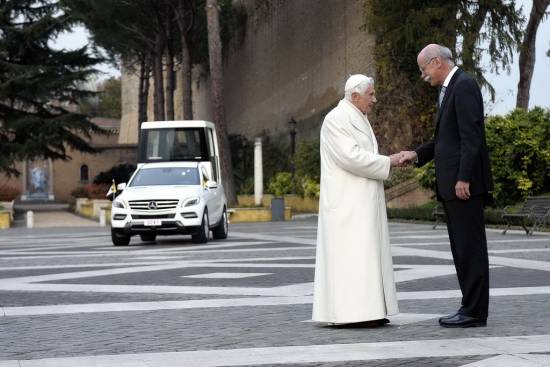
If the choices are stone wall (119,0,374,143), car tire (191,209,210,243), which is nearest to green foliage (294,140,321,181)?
stone wall (119,0,374,143)

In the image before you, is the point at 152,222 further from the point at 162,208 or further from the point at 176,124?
the point at 176,124

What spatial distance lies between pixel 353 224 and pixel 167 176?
42.5 feet

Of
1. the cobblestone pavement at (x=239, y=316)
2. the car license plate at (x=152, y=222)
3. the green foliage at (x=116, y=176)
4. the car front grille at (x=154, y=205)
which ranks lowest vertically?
the cobblestone pavement at (x=239, y=316)

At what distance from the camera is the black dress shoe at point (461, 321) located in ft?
22.4

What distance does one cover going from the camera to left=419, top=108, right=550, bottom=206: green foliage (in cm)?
2484

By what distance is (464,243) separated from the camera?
6.93 m

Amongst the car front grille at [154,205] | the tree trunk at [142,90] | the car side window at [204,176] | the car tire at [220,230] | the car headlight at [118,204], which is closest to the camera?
the car front grille at [154,205]

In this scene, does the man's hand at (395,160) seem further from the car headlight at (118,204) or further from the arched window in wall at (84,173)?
the arched window in wall at (84,173)

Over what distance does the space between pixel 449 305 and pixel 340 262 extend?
155 centimetres

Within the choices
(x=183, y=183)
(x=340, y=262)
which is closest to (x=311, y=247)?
(x=183, y=183)

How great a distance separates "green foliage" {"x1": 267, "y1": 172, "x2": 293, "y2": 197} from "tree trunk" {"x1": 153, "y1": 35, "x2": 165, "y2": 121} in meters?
8.04

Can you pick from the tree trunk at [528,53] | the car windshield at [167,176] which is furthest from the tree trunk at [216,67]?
the car windshield at [167,176]

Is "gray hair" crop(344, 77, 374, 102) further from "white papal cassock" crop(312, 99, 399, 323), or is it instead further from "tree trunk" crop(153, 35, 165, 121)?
"tree trunk" crop(153, 35, 165, 121)

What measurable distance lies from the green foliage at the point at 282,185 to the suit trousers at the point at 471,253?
32655 mm
